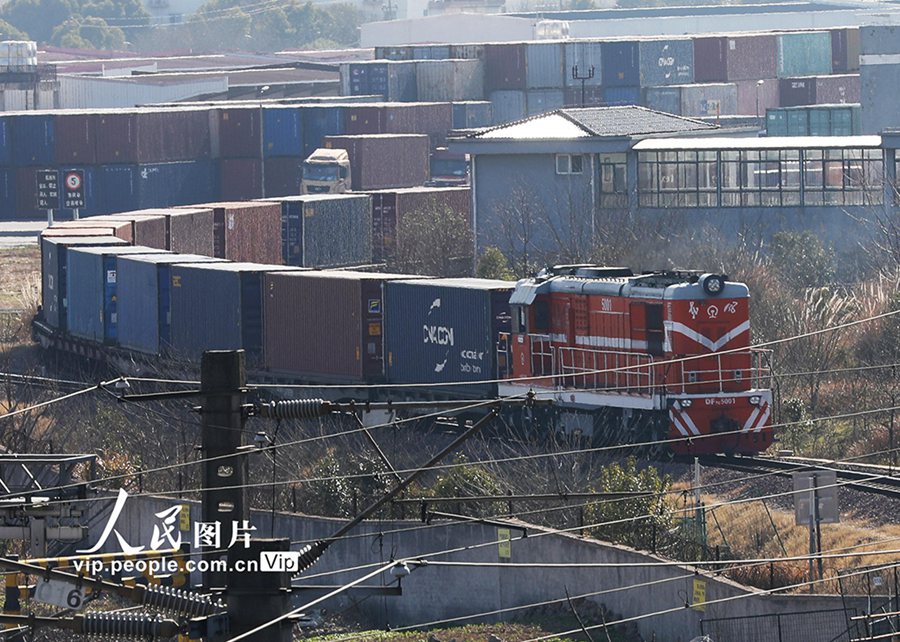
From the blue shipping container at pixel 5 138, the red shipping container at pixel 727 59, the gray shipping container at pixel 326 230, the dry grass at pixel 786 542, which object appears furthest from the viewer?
the red shipping container at pixel 727 59

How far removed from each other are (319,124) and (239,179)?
5.18m

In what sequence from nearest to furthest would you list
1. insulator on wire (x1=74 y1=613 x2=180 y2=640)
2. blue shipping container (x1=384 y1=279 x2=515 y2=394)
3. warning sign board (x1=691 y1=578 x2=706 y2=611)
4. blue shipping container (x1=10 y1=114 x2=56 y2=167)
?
insulator on wire (x1=74 y1=613 x2=180 y2=640)
warning sign board (x1=691 y1=578 x2=706 y2=611)
blue shipping container (x1=384 y1=279 x2=515 y2=394)
blue shipping container (x1=10 y1=114 x2=56 y2=167)

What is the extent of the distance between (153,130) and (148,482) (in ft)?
182

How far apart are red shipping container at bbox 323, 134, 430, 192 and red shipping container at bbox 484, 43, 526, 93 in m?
16.1

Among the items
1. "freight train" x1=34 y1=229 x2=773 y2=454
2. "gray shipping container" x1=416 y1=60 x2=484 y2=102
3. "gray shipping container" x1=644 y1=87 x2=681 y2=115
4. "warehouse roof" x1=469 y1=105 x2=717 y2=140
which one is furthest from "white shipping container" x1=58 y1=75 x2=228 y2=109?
"freight train" x1=34 y1=229 x2=773 y2=454

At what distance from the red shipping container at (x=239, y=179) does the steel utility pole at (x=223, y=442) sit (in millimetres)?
75146

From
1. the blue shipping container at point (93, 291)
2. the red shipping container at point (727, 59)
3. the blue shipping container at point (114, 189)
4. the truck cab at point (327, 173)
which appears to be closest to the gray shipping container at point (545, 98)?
the red shipping container at point (727, 59)

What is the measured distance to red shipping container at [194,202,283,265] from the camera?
2259 inches

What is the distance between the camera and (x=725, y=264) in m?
45.1

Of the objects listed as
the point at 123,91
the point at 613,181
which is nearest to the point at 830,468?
the point at 613,181

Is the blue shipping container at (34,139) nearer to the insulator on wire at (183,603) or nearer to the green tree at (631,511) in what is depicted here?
the green tree at (631,511)

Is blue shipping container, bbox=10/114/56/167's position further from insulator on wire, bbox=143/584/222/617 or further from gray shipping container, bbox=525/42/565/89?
→ insulator on wire, bbox=143/584/222/617

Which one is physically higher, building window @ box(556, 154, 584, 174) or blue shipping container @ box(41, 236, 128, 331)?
building window @ box(556, 154, 584, 174)

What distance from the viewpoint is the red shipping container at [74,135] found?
81.2 metres
